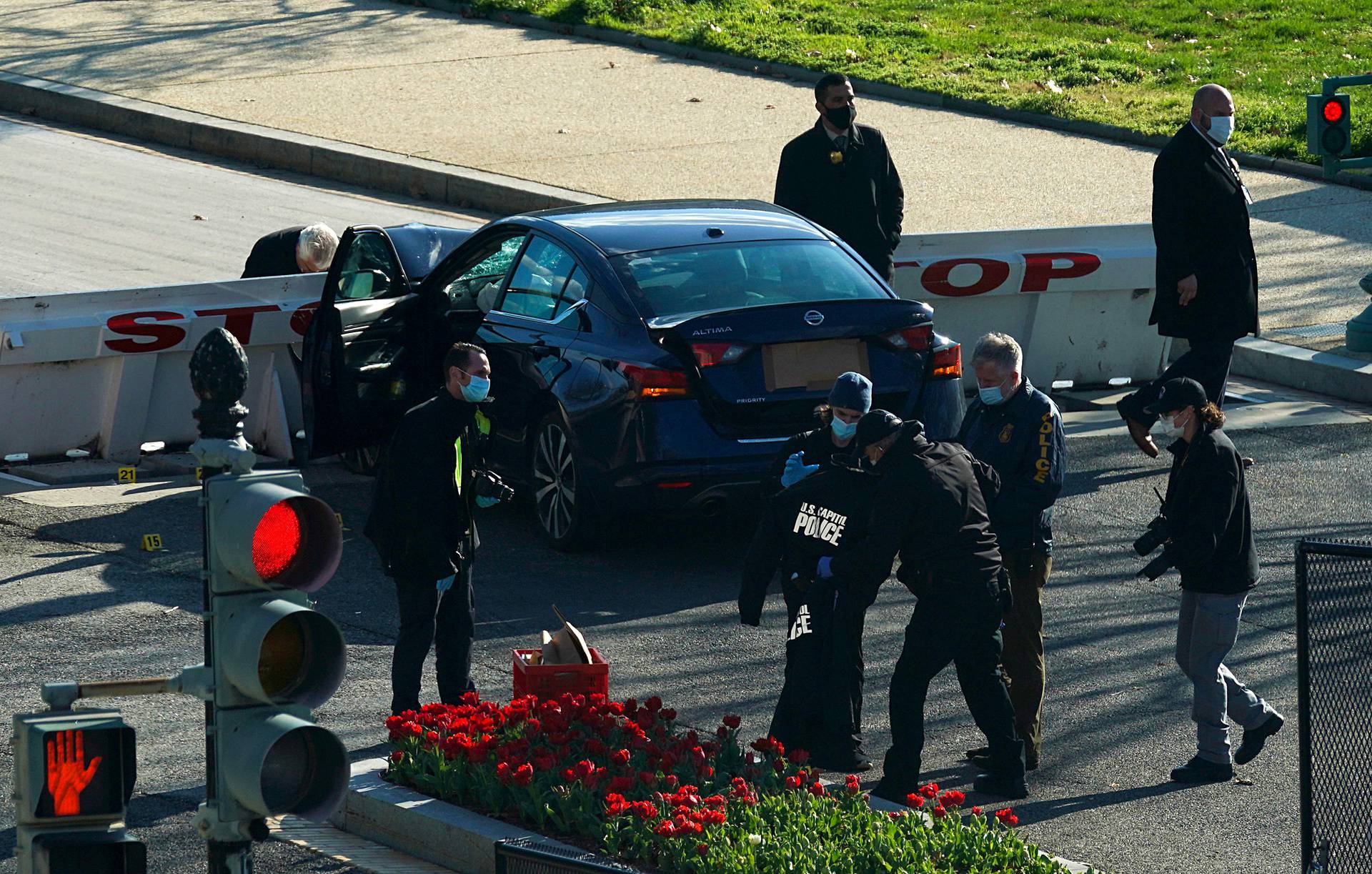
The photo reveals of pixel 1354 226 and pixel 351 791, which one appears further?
pixel 1354 226

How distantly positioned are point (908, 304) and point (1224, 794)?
3.43 meters

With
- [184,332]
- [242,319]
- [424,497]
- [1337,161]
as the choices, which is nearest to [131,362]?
[184,332]

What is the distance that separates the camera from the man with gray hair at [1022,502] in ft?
25.7

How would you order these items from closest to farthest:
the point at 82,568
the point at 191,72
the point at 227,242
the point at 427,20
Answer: the point at 82,568
the point at 227,242
the point at 191,72
the point at 427,20

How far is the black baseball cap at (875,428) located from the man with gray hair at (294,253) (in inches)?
248

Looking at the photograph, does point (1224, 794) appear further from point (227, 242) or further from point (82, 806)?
point (227, 242)

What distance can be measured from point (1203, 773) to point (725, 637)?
94.9 inches

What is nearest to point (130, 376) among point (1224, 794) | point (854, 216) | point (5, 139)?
point (854, 216)

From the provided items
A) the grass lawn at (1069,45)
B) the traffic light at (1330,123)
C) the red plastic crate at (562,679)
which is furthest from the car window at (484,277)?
the grass lawn at (1069,45)

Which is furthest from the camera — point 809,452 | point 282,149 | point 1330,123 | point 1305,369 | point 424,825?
point 282,149

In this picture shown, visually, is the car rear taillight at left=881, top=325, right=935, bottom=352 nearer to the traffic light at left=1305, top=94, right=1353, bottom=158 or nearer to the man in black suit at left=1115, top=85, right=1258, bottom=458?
the man in black suit at left=1115, top=85, right=1258, bottom=458

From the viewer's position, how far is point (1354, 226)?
17.7 meters

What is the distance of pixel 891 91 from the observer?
22.8 m

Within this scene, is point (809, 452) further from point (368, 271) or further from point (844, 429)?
point (368, 271)
